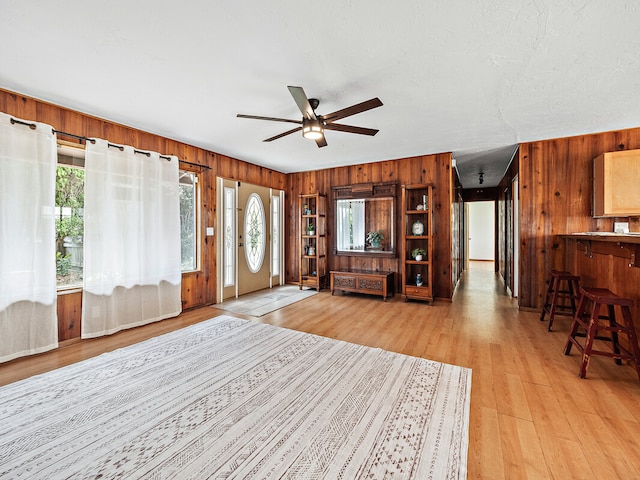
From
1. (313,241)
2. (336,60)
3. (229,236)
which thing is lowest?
(313,241)

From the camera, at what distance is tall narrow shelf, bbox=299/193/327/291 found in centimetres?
571

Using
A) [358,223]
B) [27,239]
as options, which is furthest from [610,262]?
[27,239]

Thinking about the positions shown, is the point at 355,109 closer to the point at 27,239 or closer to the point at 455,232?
the point at 27,239

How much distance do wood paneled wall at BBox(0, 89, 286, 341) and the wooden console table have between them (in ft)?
7.27

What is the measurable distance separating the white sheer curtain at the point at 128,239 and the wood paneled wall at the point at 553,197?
16.7 feet

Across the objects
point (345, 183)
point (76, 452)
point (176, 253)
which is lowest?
point (76, 452)

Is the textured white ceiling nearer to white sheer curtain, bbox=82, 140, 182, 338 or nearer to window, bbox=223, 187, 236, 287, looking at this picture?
white sheer curtain, bbox=82, 140, 182, 338

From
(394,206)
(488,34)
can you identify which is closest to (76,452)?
(488,34)

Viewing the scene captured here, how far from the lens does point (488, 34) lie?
6.14ft

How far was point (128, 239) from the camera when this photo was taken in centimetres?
343

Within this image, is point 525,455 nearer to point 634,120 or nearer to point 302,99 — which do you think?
point 302,99

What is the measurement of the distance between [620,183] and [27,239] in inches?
256

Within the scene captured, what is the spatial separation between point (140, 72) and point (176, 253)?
7.65 ft

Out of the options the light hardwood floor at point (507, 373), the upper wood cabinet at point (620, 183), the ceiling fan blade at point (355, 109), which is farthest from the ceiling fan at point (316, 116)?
the upper wood cabinet at point (620, 183)
